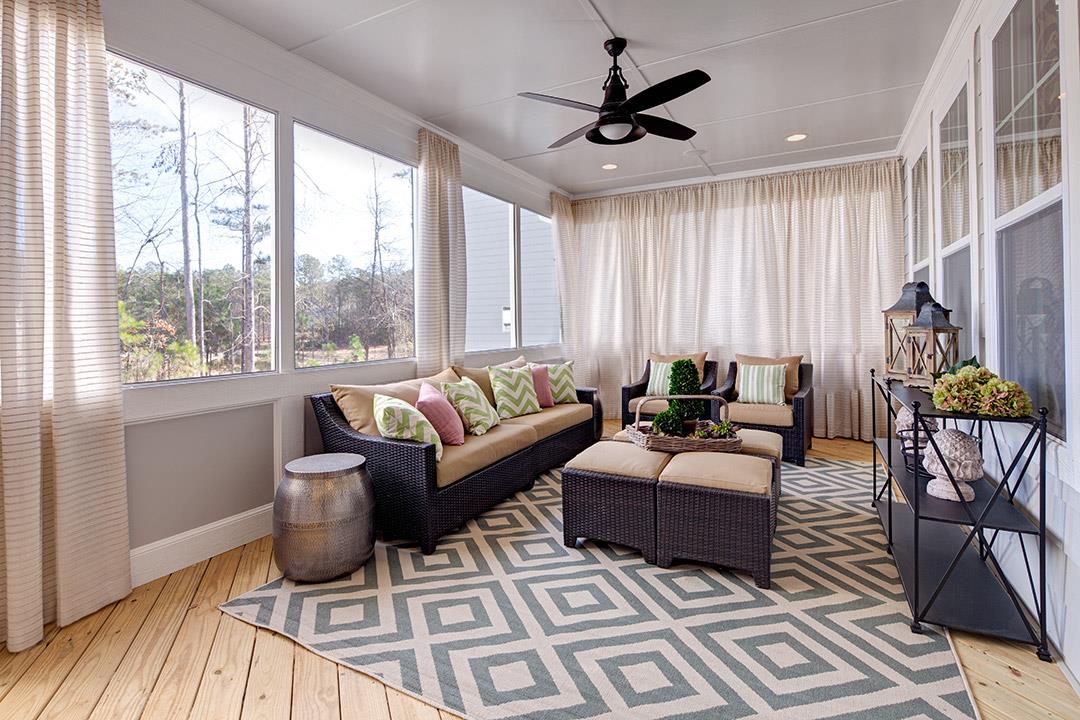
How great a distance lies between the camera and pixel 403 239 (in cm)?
403

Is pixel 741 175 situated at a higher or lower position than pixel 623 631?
higher

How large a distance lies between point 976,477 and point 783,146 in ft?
11.7

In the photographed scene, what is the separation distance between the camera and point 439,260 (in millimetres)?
4137

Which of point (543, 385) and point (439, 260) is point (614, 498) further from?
point (439, 260)

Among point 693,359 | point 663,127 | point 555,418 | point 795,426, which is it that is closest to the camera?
point 663,127

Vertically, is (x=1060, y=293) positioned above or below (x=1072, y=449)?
above

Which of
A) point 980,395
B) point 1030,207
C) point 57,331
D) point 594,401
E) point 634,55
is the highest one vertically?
point 634,55


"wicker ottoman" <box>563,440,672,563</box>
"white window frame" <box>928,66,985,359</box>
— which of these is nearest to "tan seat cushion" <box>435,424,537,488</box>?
"wicker ottoman" <box>563,440,672,563</box>

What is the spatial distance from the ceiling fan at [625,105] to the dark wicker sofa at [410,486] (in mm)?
1874

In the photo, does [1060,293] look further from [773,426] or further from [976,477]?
[773,426]

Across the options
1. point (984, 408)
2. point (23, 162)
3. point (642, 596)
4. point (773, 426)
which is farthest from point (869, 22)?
point (23, 162)

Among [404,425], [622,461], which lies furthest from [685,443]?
[404,425]

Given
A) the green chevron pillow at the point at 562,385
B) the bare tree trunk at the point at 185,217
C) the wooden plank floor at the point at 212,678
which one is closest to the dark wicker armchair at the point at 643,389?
the green chevron pillow at the point at 562,385

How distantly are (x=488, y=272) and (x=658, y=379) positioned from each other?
1946mm
